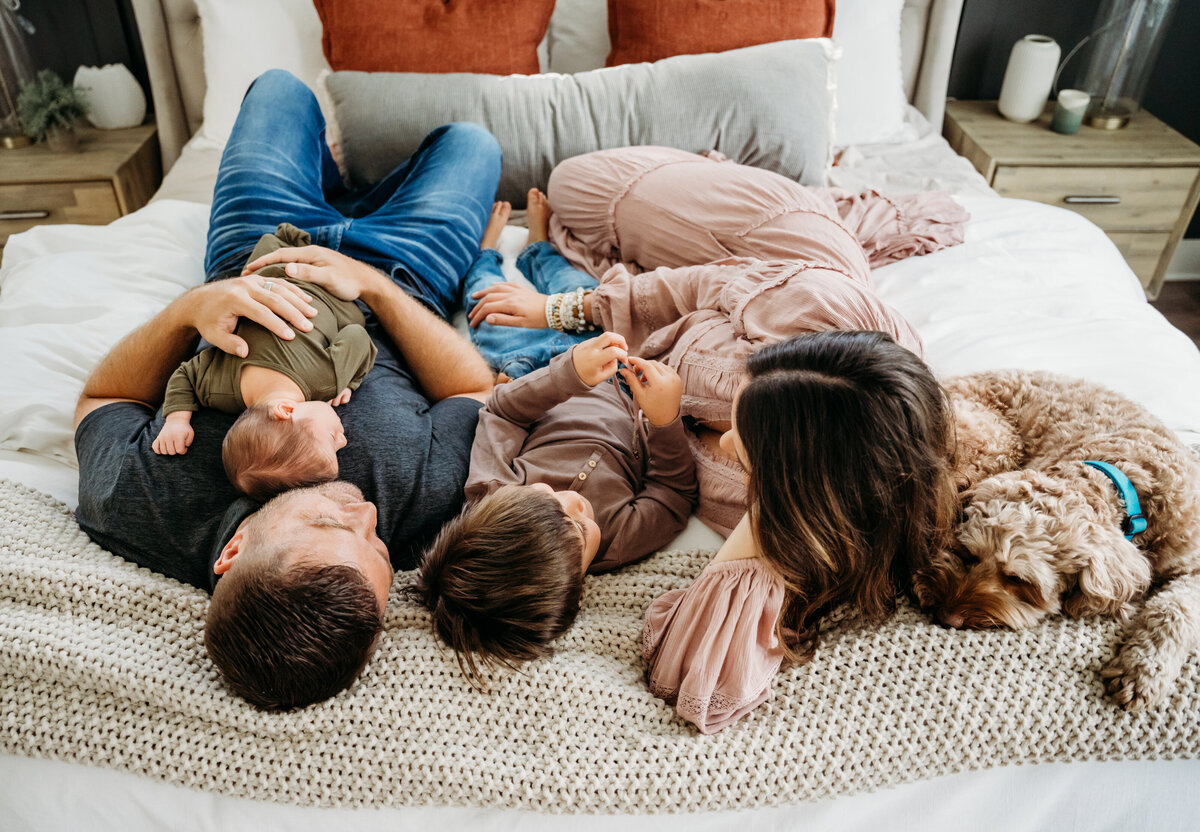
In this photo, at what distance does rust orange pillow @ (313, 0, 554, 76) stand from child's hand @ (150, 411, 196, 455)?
1214mm

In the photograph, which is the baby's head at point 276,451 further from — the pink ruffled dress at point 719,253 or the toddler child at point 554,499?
the pink ruffled dress at point 719,253

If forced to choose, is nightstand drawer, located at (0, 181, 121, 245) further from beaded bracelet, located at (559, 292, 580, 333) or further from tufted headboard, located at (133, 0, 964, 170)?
beaded bracelet, located at (559, 292, 580, 333)

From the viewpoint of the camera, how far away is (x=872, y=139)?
2260 mm

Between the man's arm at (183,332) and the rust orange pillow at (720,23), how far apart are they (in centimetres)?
127

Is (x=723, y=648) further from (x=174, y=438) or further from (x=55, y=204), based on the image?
(x=55, y=204)

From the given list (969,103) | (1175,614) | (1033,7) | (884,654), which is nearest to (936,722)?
(884,654)

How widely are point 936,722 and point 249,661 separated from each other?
792mm

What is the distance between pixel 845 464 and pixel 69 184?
2.38 meters

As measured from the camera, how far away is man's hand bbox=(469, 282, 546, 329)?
60.1 inches

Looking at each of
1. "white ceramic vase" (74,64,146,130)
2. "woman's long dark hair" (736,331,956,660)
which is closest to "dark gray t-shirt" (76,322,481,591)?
"woman's long dark hair" (736,331,956,660)

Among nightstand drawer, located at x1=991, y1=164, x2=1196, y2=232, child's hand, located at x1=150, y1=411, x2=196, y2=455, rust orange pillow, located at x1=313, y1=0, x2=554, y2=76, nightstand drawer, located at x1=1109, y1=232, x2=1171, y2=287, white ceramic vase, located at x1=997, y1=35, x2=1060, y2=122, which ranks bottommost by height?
nightstand drawer, located at x1=1109, y1=232, x2=1171, y2=287

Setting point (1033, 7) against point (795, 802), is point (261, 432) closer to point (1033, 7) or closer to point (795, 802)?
point (795, 802)

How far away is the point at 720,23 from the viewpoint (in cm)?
200

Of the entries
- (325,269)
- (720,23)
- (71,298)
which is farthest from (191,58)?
(720,23)
